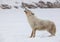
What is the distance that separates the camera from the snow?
3.71 feet

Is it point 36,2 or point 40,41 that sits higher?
point 36,2

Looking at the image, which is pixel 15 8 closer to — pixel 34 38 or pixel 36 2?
pixel 36 2

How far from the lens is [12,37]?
3.69ft

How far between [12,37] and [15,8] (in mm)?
237

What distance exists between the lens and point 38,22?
1.15 m

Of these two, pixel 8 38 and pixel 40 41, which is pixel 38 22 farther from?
pixel 8 38

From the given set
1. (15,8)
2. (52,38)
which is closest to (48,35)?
(52,38)

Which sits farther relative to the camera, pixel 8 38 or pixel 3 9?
pixel 3 9

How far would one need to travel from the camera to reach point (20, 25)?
118cm

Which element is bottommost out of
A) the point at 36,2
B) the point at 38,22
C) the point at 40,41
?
the point at 40,41

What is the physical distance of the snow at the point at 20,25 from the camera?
44.5 inches

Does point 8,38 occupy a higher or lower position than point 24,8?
lower

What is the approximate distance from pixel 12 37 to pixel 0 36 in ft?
0.27

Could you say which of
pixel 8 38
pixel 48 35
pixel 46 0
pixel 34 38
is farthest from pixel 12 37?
pixel 46 0
